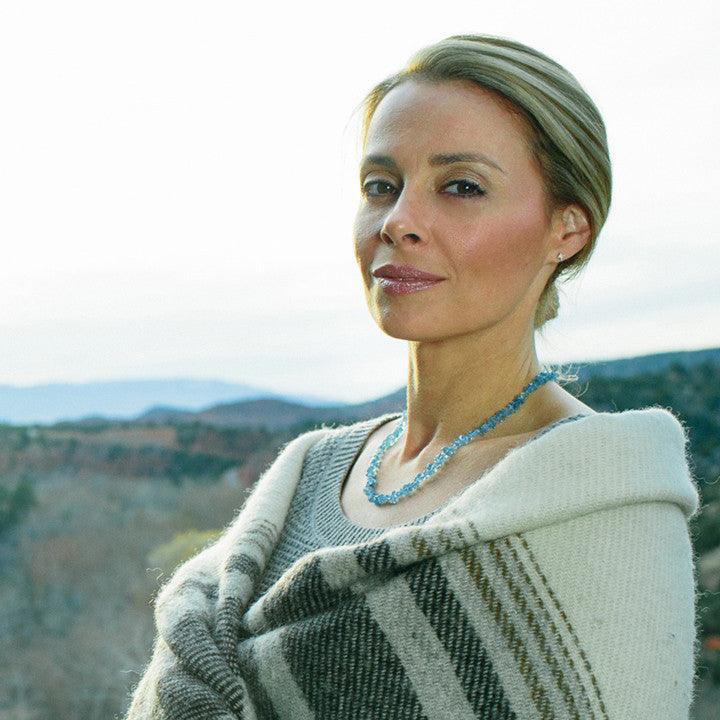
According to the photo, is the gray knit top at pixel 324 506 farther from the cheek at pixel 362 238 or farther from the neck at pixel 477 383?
the cheek at pixel 362 238

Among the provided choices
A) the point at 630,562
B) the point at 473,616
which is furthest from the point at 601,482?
the point at 473,616

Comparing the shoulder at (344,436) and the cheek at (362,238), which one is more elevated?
the cheek at (362,238)

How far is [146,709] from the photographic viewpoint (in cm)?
158

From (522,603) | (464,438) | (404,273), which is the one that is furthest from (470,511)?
(404,273)

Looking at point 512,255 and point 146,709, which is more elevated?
point 512,255

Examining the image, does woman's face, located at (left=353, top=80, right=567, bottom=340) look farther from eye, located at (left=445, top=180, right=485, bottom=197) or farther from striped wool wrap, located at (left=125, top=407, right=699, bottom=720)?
striped wool wrap, located at (left=125, top=407, right=699, bottom=720)

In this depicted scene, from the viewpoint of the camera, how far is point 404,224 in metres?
1.46

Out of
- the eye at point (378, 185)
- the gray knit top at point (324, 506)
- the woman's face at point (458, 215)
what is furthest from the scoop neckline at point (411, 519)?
the eye at point (378, 185)

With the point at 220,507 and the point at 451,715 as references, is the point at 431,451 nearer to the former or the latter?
the point at 451,715

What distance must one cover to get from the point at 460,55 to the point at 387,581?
0.78m

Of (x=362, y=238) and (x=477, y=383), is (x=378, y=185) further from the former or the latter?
(x=477, y=383)

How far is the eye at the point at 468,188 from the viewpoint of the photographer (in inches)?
57.7

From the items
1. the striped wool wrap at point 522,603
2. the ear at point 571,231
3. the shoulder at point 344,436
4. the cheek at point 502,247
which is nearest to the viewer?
the striped wool wrap at point 522,603

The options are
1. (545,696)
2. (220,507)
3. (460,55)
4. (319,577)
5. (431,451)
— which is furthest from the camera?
(220,507)
